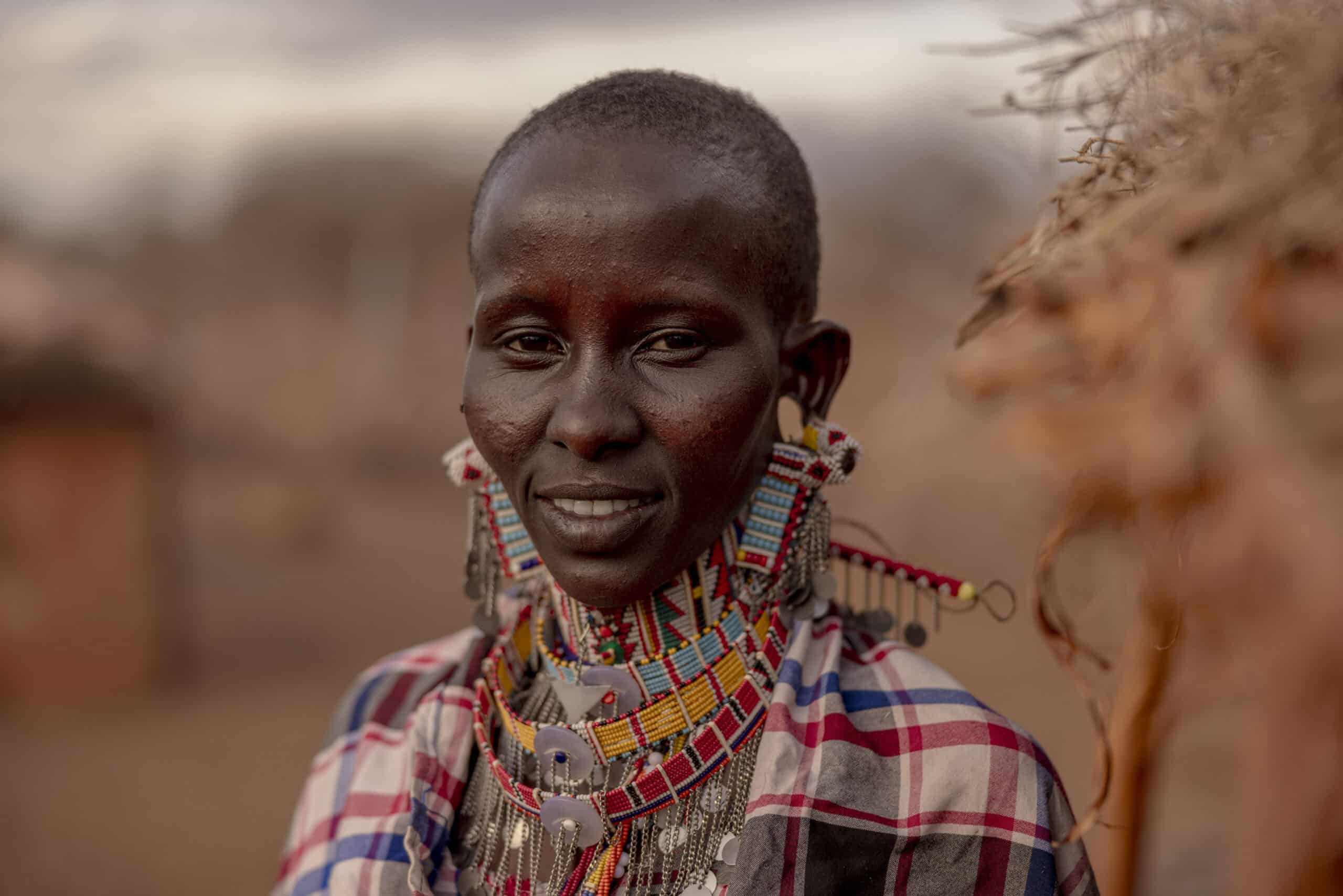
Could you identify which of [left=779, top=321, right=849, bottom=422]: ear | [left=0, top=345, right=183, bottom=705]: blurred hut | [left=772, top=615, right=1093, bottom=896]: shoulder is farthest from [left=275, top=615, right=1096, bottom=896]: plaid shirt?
[left=0, top=345, right=183, bottom=705]: blurred hut

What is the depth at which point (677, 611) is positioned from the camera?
5.78 ft

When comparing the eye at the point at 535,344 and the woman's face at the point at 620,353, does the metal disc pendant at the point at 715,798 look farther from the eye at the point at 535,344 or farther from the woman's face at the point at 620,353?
the eye at the point at 535,344

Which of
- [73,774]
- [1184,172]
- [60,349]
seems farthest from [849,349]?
[60,349]

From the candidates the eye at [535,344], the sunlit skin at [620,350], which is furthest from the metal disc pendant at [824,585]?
the eye at [535,344]

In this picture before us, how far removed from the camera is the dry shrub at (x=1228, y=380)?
3.38 feet

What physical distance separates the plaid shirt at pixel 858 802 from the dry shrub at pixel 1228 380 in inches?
9.9

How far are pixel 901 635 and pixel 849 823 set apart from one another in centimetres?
44

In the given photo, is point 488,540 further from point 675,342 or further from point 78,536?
point 78,536

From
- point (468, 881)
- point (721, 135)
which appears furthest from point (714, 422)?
point (468, 881)

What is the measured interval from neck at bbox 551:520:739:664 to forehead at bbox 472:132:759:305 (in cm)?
41

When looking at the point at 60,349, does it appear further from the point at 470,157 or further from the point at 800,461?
the point at 470,157

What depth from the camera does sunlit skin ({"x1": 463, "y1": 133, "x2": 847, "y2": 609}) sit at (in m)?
1.57

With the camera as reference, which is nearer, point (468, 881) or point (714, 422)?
point (714, 422)

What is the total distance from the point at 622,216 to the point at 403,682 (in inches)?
39.1
